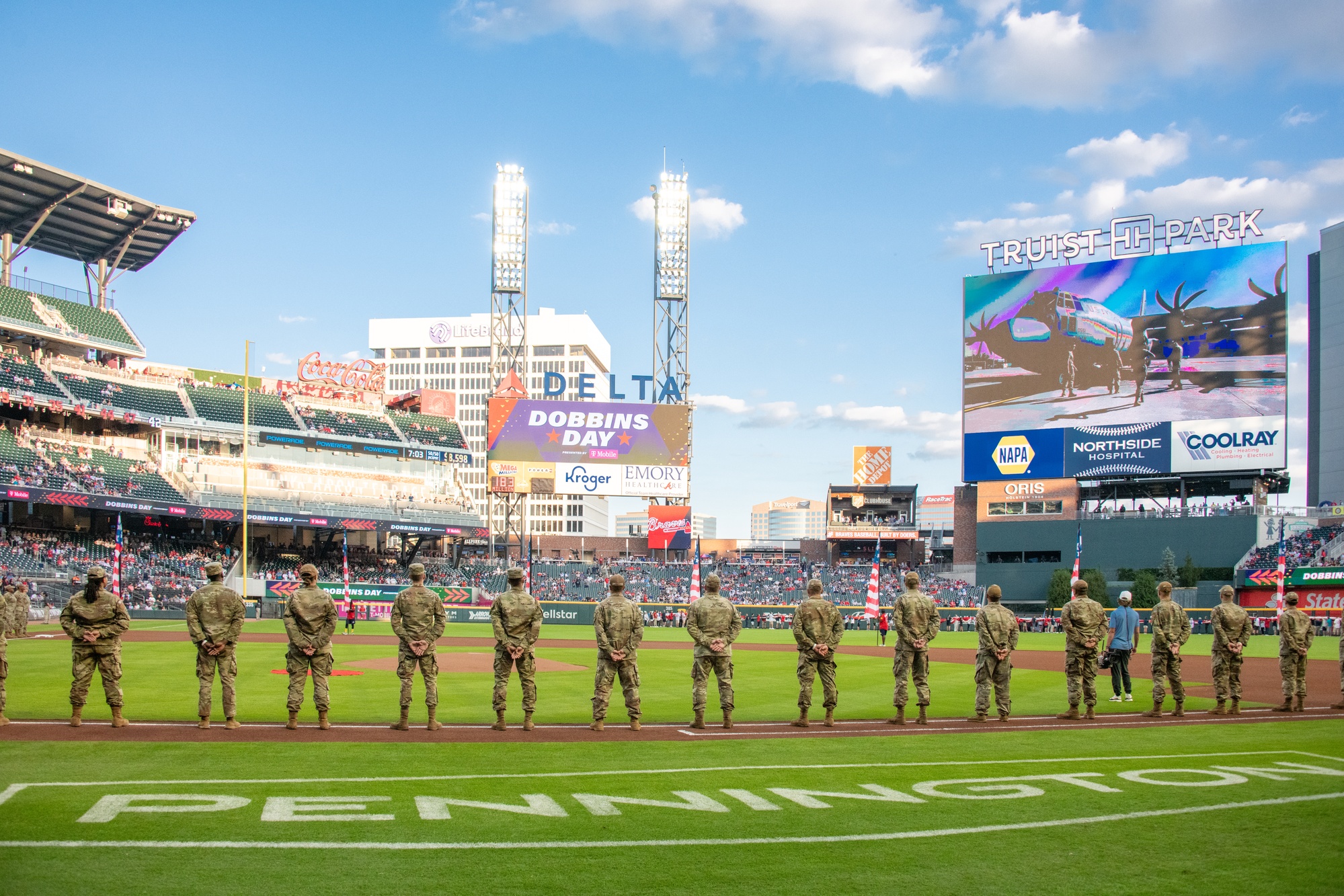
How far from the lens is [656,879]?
6.11 m

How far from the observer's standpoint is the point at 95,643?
12.6 metres

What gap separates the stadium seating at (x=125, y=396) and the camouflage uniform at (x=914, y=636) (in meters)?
58.0

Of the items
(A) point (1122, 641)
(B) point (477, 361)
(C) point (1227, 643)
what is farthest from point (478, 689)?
(B) point (477, 361)

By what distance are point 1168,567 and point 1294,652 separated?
1984 inches

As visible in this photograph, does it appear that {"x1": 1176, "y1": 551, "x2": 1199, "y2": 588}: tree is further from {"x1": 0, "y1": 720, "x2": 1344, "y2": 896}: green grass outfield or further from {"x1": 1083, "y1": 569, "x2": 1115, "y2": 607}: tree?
{"x1": 0, "y1": 720, "x2": 1344, "y2": 896}: green grass outfield

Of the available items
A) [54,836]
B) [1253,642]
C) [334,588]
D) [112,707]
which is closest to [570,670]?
[112,707]

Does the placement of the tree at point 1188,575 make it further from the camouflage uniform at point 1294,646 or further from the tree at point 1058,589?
the camouflage uniform at point 1294,646

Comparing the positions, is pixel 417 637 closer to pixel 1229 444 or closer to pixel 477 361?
pixel 1229 444

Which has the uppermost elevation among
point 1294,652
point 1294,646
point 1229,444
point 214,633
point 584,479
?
point 1229,444

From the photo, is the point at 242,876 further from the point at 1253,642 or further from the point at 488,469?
the point at 488,469

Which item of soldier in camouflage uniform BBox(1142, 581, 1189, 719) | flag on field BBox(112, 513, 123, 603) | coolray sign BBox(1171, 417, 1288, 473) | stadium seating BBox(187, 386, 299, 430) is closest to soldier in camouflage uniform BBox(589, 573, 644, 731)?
soldier in camouflage uniform BBox(1142, 581, 1189, 719)

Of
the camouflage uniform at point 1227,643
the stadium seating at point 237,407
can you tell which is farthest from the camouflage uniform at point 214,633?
the stadium seating at point 237,407

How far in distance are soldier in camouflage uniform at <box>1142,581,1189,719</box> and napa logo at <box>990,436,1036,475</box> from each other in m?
51.4

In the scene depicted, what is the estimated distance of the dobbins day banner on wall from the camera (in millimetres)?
65500
